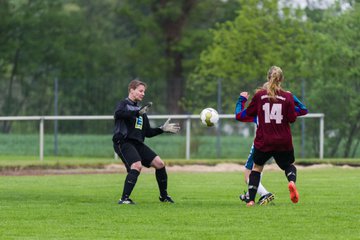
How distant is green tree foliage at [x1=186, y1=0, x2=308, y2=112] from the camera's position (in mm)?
38938

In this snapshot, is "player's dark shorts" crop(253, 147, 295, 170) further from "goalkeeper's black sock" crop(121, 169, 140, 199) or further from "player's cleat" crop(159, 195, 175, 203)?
"goalkeeper's black sock" crop(121, 169, 140, 199)

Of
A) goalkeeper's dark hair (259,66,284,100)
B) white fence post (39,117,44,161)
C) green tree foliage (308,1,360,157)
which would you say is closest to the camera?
goalkeeper's dark hair (259,66,284,100)

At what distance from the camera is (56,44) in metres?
63.3

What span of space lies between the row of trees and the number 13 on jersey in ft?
60.2

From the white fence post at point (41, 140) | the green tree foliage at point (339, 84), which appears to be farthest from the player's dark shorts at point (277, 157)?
the green tree foliage at point (339, 84)

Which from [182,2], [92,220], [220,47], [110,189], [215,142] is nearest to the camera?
[92,220]

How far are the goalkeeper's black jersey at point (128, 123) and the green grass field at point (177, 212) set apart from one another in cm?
99

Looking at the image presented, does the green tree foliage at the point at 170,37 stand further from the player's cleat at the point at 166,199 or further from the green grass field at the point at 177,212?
the player's cleat at the point at 166,199

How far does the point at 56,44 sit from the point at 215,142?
104ft

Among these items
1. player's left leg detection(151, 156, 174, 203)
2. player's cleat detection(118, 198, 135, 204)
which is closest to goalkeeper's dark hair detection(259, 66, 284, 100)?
player's left leg detection(151, 156, 174, 203)

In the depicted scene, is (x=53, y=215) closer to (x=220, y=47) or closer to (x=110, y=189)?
(x=110, y=189)

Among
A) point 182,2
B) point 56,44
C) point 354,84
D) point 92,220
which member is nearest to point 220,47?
point 354,84

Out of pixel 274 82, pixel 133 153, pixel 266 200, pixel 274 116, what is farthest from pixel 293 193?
pixel 133 153

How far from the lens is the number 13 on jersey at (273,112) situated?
1401 cm
